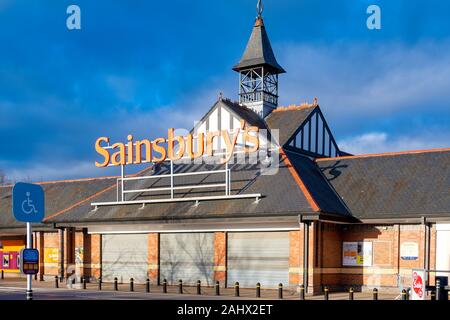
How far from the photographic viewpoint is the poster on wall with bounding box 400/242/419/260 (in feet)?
84.9

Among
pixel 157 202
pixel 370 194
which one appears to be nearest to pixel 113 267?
pixel 157 202

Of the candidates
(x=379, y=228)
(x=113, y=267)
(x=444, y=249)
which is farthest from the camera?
(x=113, y=267)

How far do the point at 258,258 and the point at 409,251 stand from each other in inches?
287

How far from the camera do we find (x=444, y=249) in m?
25.2

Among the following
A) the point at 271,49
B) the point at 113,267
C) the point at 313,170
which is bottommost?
the point at 113,267

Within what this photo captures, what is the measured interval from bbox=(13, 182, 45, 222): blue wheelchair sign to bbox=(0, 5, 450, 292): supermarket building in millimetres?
15205

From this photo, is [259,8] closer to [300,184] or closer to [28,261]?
[300,184]

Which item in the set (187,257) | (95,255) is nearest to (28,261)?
(187,257)

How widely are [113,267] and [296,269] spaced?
11.9 m

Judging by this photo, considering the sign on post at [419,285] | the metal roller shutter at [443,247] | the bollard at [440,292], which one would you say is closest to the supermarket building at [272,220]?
the metal roller shutter at [443,247]

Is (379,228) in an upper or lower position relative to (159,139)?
lower
